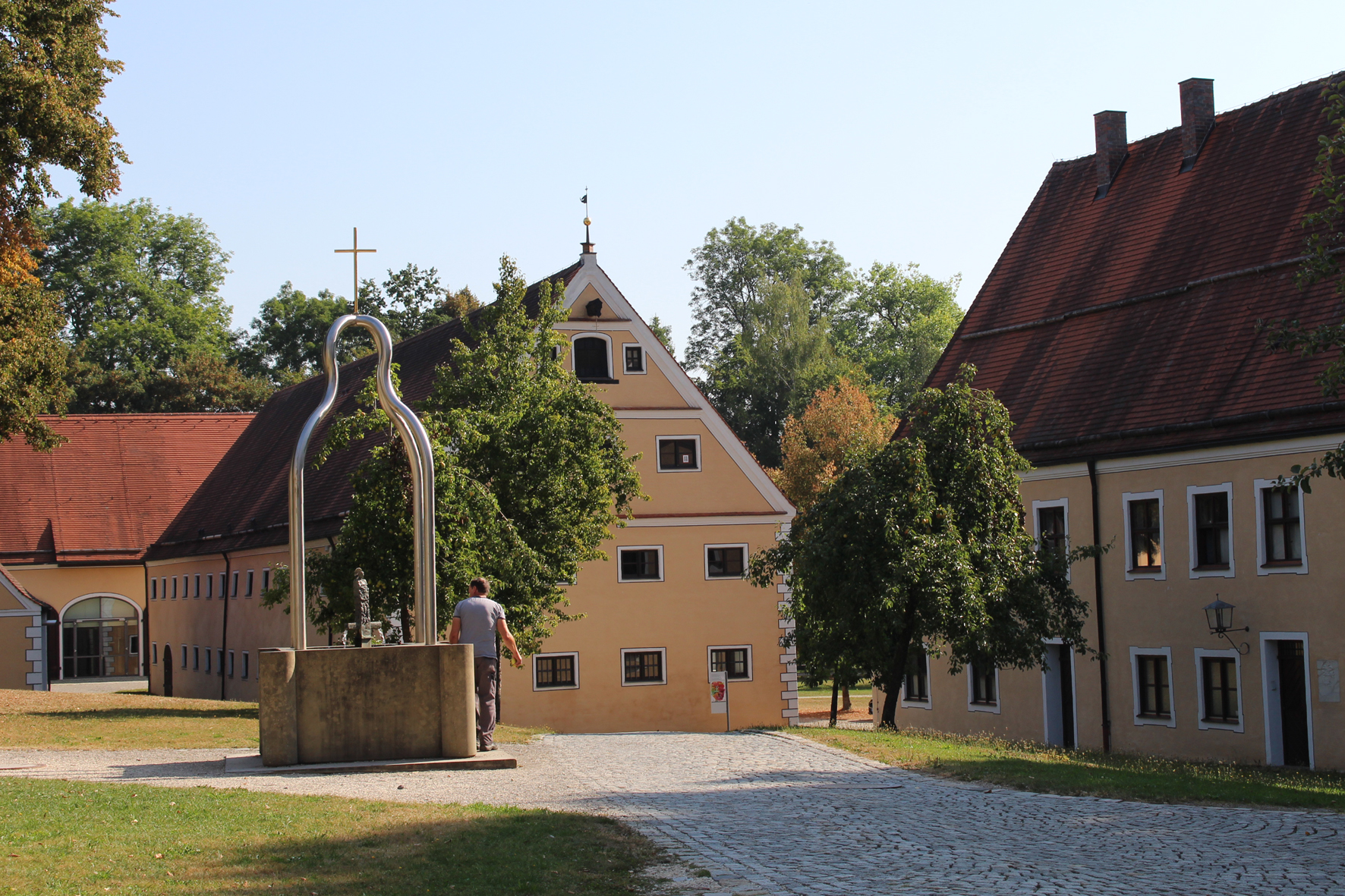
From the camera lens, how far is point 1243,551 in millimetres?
25266

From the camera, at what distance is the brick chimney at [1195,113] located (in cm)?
3244

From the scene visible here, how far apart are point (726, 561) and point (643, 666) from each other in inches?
129

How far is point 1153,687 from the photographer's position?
27.0 meters

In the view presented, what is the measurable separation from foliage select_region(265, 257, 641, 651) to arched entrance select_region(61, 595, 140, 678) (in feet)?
98.9

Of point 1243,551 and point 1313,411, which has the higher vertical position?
point 1313,411

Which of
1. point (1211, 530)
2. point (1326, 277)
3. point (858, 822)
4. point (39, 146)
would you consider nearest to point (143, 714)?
point (39, 146)

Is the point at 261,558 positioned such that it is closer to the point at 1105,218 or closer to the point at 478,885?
the point at 1105,218

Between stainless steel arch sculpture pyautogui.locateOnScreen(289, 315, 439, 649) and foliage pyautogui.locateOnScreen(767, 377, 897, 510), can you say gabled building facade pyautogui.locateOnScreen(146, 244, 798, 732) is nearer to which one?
stainless steel arch sculpture pyautogui.locateOnScreen(289, 315, 439, 649)

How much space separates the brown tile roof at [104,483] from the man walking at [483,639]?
40.1 metres

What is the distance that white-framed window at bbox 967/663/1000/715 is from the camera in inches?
1204

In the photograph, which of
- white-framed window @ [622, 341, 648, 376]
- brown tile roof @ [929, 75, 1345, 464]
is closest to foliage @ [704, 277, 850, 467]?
brown tile roof @ [929, 75, 1345, 464]

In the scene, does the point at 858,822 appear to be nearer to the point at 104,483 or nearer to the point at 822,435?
the point at 822,435

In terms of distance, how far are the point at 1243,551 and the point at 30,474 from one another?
4490 cm

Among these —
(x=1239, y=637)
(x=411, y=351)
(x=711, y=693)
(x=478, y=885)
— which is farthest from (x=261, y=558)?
(x=478, y=885)
